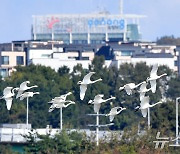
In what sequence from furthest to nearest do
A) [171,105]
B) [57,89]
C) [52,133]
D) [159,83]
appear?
[159,83] < [57,89] < [171,105] < [52,133]

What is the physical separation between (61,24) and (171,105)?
362 ft

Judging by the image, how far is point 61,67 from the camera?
428ft

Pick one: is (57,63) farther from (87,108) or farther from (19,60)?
(87,108)

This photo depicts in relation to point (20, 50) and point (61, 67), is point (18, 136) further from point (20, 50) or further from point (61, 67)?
point (20, 50)

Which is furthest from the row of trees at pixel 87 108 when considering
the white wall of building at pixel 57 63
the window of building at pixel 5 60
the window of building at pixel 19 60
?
the window of building at pixel 19 60

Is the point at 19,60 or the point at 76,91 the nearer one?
the point at 76,91

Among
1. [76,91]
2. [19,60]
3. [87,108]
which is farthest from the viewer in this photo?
[19,60]

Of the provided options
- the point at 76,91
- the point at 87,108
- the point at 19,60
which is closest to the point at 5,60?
the point at 19,60

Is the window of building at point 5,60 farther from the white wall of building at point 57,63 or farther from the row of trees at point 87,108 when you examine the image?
the row of trees at point 87,108

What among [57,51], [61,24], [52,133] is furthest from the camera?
[61,24]

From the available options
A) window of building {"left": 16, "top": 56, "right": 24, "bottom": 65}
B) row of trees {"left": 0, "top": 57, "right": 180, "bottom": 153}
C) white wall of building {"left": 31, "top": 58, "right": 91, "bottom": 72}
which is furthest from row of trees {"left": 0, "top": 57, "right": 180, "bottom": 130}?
window of building {"left": 16, "top": 56, "right": 24, "bottom": 65}

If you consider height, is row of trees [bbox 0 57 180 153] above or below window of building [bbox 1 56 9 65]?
below

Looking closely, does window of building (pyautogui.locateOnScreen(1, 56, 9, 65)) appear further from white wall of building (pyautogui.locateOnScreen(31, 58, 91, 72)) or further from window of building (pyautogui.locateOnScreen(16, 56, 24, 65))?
white wall of building (pyautogui.locateOnScreen(31, 58, 91, 72))

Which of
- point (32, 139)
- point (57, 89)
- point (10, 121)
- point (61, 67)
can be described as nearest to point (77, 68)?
point (61, 67)
